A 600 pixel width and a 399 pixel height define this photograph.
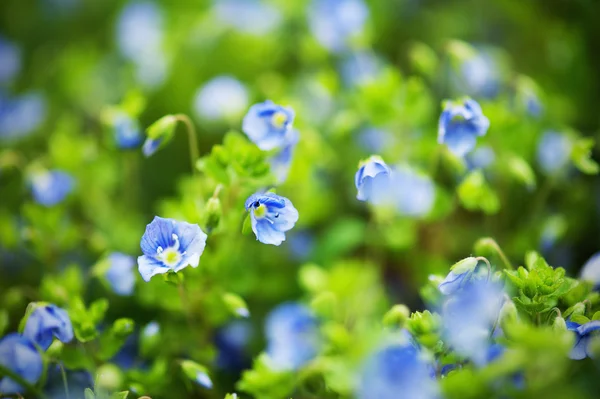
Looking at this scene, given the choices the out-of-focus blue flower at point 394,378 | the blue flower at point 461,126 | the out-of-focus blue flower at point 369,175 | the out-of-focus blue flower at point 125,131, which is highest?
the out-of-focus blue flower at point 125,131

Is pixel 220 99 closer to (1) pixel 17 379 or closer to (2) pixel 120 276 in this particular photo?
(2) pixel 120 276

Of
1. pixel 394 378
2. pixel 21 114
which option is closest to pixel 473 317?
pixel 394 378

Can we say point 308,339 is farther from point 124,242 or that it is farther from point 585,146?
point 585,146

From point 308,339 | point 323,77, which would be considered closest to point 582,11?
point 323,77

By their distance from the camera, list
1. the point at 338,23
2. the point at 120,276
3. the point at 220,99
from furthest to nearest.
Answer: the point at 338,23
the point at 220,99
the point at 120,276

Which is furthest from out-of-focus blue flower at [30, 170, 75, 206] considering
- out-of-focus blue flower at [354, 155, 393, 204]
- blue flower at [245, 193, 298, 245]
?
out-of-focus blue flower at [354, 155, 393, 204]

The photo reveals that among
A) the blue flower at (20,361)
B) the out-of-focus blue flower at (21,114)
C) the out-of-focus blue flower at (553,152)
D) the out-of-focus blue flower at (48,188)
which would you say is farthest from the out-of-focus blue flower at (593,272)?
the out-of-focus blue flower at (21,114)

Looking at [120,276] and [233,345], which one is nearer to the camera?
[120,276]

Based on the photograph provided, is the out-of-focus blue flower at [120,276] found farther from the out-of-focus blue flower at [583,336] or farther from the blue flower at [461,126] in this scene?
the out-of-focus blue flower at [583,336]
